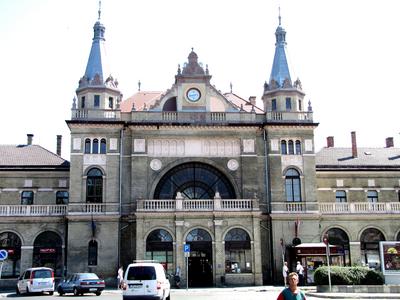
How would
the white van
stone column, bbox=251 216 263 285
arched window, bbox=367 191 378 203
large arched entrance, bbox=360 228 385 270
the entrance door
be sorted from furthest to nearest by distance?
arched window, bbox=367 191 378 203
large arched entrance, bbox=360 228 385 270
the entrance door
stone column, bbox=251 216 263 285
the white van

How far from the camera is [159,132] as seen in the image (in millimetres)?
49438

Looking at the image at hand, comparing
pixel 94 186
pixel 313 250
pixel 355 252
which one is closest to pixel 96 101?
pixel 94 186

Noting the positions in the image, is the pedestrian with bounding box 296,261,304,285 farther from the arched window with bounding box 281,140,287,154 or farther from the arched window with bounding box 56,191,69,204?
the arched window with bounding box 56,191,69,204

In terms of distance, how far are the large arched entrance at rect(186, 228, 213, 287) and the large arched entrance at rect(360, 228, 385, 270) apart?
14543 millimetres

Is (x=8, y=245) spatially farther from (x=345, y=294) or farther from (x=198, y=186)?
(x=345, y=294)

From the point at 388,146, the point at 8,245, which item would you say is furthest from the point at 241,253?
the point at 388,146

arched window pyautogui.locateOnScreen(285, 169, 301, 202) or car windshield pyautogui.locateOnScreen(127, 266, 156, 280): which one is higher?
arched window pyautogui.locateOnScreen(285, 169, 301, 202)

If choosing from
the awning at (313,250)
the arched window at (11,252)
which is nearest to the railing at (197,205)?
the awning at (313,250)

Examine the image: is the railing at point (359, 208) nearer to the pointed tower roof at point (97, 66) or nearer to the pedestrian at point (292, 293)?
the pointed tower roof at point (97, 66)

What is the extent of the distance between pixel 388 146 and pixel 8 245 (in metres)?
41.8

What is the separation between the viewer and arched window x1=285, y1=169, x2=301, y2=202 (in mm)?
49562

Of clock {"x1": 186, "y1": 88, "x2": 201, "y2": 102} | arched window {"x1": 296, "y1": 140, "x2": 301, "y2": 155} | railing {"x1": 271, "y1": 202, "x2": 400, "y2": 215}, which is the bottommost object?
railing {"x1": 271, "y1": 202, "x2": 400, "y2": 215}

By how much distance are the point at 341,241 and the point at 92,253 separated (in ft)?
72.8

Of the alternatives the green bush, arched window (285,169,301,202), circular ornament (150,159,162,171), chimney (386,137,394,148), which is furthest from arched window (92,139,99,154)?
chimney (386,137,394,148)
